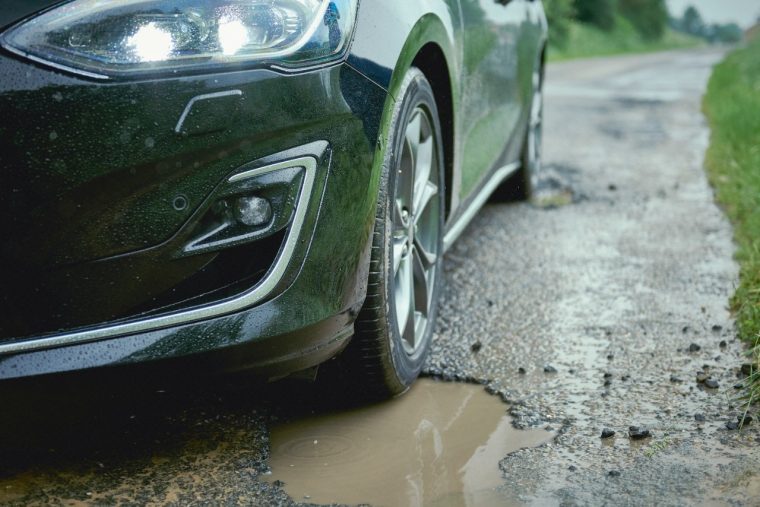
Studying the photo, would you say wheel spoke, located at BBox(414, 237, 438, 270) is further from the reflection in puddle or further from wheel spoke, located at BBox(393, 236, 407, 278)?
the reflection in puddle

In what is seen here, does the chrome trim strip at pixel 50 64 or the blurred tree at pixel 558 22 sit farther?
the blurred tree at pixel 558 22

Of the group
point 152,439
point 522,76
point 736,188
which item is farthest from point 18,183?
point 736,188

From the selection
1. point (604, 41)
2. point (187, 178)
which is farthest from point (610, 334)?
point (604, 41)

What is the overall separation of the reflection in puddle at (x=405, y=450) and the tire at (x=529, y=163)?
97.9 inches

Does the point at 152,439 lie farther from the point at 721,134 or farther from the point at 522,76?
the point at 721,134

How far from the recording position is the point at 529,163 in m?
4.95

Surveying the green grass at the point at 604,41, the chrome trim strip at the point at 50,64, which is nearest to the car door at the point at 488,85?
the chrome trim strip at the point at 50,64

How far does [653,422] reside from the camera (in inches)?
91.5

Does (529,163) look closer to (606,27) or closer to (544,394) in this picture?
(544,394)

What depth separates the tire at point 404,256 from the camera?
2258 mm

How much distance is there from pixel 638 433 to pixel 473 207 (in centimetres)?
149

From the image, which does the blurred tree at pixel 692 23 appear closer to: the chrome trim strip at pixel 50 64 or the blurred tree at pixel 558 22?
the blurred tree at pixel 558 22

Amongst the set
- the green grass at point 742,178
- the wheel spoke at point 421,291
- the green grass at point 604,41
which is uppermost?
the wheel spoke at point 421,291

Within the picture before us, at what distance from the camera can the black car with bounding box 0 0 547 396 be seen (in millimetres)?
1772
